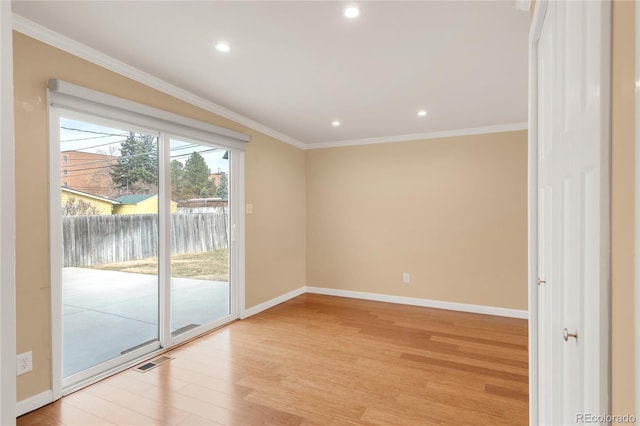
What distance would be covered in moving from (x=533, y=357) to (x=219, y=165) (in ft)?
11.3

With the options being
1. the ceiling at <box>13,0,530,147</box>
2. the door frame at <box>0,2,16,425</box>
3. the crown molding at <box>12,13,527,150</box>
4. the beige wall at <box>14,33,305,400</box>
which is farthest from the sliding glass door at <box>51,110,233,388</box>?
the door frame at <box>0,2,16,425</box>

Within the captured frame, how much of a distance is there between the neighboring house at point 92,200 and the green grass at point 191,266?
0.46 m

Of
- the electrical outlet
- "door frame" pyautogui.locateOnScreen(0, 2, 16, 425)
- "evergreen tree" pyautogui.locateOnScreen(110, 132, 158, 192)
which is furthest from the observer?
"evergreen tree" pyautogui.locateOnScreen(110, 132, 158, 192)

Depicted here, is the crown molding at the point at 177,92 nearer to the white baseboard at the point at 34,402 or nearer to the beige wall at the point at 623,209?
the white baseboard at the point at 34,402

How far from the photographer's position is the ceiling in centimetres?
192

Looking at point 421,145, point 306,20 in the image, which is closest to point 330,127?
point 421,145

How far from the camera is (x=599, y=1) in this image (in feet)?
2.11

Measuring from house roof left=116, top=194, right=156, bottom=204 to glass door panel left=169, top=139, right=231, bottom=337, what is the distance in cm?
28

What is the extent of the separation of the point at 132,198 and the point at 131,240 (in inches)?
14.9

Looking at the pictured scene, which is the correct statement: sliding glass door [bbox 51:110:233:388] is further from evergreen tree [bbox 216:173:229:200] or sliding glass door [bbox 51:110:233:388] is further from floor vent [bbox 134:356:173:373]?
floor vent [bbox 134:356:173:373]

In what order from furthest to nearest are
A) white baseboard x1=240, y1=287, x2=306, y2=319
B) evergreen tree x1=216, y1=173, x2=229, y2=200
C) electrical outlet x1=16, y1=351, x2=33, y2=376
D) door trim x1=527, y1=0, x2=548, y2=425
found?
white baseboard x1=240, y1=287, x2=306, y2=319
evergreen tree x1=216, y1=173, x2=229, y2=200
electrical outlet x1=16, y1=351, x2=33, y2=376
door trim x1=527, y1=0, x2=548, y2=425

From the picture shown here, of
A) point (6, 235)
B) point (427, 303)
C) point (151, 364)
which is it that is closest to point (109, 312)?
point (151, 364)

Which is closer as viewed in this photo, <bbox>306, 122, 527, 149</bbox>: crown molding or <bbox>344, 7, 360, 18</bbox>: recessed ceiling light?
<bbox>344, 7, 360, 18</bbox>: recessed ceiling light

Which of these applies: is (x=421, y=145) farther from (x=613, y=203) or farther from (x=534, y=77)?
(x=613, y=203)
